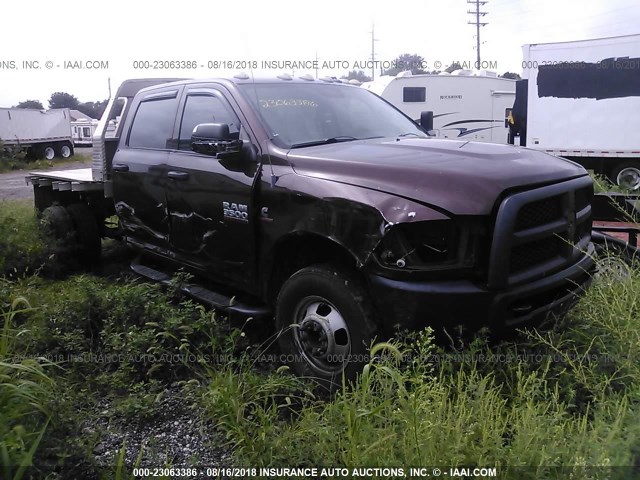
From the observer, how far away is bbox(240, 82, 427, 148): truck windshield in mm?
3975

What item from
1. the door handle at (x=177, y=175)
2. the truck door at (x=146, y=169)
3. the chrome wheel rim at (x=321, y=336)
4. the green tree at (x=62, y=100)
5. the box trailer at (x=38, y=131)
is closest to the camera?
the chrome wheel rim at (x=321, y=336)

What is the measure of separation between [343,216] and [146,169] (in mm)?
2462

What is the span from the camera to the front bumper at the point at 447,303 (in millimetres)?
2873

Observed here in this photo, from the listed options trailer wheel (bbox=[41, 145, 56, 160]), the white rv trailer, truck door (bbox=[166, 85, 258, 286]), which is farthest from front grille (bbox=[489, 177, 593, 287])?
trailer wheel (bbox=[41, 145, 56, 160])

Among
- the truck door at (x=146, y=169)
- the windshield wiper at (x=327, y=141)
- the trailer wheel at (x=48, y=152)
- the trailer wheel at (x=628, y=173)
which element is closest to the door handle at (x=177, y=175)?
the truck door at (x=146, y=169)

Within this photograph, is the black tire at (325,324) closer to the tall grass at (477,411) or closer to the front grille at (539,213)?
the tall grass at (477,411)

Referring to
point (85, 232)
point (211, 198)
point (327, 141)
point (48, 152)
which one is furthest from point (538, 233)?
point (48, 152)

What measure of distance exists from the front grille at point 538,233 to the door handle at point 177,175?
2.46m

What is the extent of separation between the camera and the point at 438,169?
3.08 m

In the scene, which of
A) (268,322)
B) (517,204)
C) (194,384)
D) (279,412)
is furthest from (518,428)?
(268,322)

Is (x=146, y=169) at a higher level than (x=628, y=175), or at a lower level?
higher

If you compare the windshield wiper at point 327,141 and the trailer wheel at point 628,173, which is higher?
the windshield wiper at point 327,141

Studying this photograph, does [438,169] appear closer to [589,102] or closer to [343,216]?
[343,216]

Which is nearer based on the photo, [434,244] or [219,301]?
[434,244]
